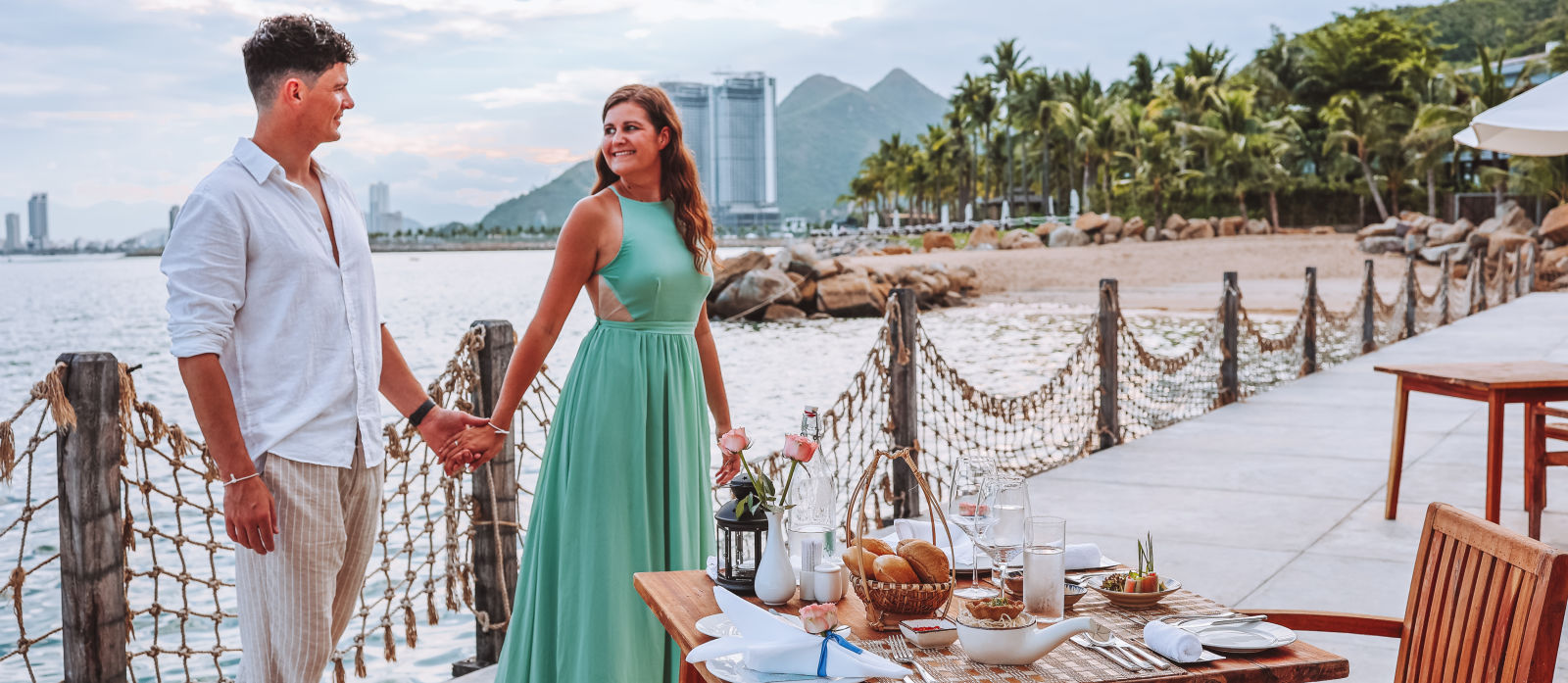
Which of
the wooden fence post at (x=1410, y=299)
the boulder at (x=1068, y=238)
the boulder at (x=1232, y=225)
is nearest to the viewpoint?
the wooden fence post at (x=1410, y=299)

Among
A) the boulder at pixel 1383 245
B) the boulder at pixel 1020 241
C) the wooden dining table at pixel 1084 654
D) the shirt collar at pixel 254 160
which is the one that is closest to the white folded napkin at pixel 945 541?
the wooden dining table at pixel 1084 654

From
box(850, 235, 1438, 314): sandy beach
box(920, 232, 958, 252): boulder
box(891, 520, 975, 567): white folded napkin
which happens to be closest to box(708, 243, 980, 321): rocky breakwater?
box(850, 235, 1438, 314): sandy beach

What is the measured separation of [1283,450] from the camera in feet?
22.7

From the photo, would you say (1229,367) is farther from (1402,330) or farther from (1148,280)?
(1148,280)

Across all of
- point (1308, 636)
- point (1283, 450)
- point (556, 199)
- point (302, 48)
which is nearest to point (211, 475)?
point (302, 48)

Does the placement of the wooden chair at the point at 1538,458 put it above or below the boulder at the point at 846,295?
above

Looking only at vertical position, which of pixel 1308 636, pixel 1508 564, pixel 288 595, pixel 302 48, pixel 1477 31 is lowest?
pixel 1308 636

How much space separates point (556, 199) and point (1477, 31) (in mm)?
98716

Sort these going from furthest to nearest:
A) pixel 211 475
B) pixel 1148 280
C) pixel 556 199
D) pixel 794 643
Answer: pixel 556 199
pixel 1148 280
pixel 211 475
pixel 794 643

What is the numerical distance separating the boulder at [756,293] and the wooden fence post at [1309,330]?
21.8 m

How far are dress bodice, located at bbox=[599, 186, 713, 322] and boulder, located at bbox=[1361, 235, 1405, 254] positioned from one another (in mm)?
38404

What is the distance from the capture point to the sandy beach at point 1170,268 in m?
33.5

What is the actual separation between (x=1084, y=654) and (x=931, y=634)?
230 millimetres

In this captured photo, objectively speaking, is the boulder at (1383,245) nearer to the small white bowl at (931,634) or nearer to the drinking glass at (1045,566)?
the drinking glass at (1045,566)
